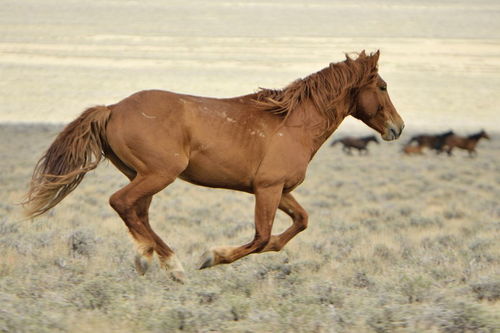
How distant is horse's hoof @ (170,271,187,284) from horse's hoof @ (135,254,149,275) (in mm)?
210

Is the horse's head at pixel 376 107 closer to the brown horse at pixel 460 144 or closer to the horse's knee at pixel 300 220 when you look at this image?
the horse's knee at pixel 300 220

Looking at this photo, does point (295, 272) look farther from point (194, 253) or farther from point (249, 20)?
point (249, 20)

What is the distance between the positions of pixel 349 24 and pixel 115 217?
74.4 metres

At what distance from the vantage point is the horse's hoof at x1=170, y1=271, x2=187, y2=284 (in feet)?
22.4

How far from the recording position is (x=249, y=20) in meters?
87.9

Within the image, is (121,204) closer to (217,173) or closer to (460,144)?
(217,173)

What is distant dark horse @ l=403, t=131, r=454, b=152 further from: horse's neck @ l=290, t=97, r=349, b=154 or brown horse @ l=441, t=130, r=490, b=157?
horse's neck @ l=290, t=97, r=349, b=154

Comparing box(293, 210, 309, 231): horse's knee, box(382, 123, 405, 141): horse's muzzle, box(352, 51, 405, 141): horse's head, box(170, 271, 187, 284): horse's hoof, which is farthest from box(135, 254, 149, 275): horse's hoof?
box(382, 123, 405, 141): horse's muzzle

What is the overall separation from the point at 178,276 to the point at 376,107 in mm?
2417

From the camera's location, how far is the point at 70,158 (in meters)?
7.12

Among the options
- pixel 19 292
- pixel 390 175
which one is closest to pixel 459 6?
pixel 390 175

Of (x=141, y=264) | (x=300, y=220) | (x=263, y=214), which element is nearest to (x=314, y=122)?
(x=300, y=220)

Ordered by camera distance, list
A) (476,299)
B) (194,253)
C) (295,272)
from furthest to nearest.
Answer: (194,253) < (295,272) < (476,299)

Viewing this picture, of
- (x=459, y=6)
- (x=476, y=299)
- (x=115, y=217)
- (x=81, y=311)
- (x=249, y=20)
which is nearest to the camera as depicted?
(x=81, y=311)
